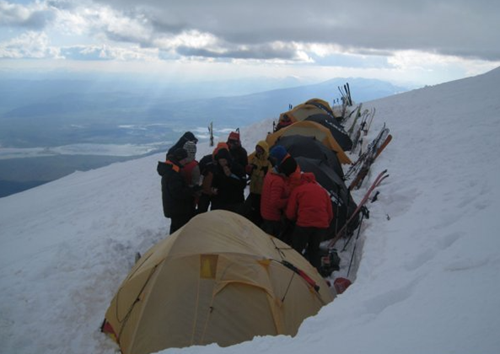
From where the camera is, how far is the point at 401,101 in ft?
72.9

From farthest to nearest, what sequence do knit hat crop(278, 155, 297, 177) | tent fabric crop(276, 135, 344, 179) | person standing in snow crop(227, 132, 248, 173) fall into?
tent fabric crop(276, 135, 344, 179), person standing in snow crop(227, 132, 248, 173), knit hat crop(278, 155, 297, 177)

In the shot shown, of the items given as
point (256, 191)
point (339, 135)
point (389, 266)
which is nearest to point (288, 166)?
point (256, 191)

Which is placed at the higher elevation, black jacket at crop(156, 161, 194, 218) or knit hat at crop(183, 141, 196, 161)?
knit hat at crop(183, 141, 196, 161)

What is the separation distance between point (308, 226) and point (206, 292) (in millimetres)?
2215

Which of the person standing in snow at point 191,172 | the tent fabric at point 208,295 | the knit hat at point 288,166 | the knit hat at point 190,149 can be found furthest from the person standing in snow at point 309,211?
the knit hat at point 190,149

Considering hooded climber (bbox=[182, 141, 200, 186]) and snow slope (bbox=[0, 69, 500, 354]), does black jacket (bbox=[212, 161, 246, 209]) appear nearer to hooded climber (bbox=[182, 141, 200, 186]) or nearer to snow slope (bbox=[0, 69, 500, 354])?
hooded climber (bbox=[182, 141, 200, 186])

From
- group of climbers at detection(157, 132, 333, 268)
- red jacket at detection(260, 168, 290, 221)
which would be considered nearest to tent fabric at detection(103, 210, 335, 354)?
group of climbers at detection(157, 132, 333, 268)

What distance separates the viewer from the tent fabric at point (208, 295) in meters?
4.55

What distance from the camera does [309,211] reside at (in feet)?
20.0

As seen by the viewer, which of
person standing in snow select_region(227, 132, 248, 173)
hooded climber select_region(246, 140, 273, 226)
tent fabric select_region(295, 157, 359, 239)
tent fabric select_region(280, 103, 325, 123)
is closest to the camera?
tent fabric select_region(295, 157, 359, 239)

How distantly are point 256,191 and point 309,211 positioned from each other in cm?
197

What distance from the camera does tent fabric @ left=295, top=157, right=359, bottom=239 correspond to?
768 cm

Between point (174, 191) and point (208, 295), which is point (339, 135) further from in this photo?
point (208, 295)

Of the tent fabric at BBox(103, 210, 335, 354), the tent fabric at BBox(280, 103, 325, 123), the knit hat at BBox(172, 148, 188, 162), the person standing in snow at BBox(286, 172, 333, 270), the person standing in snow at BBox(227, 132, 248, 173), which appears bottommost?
the tent fabric at BBox(103, 210, 335, 354)
